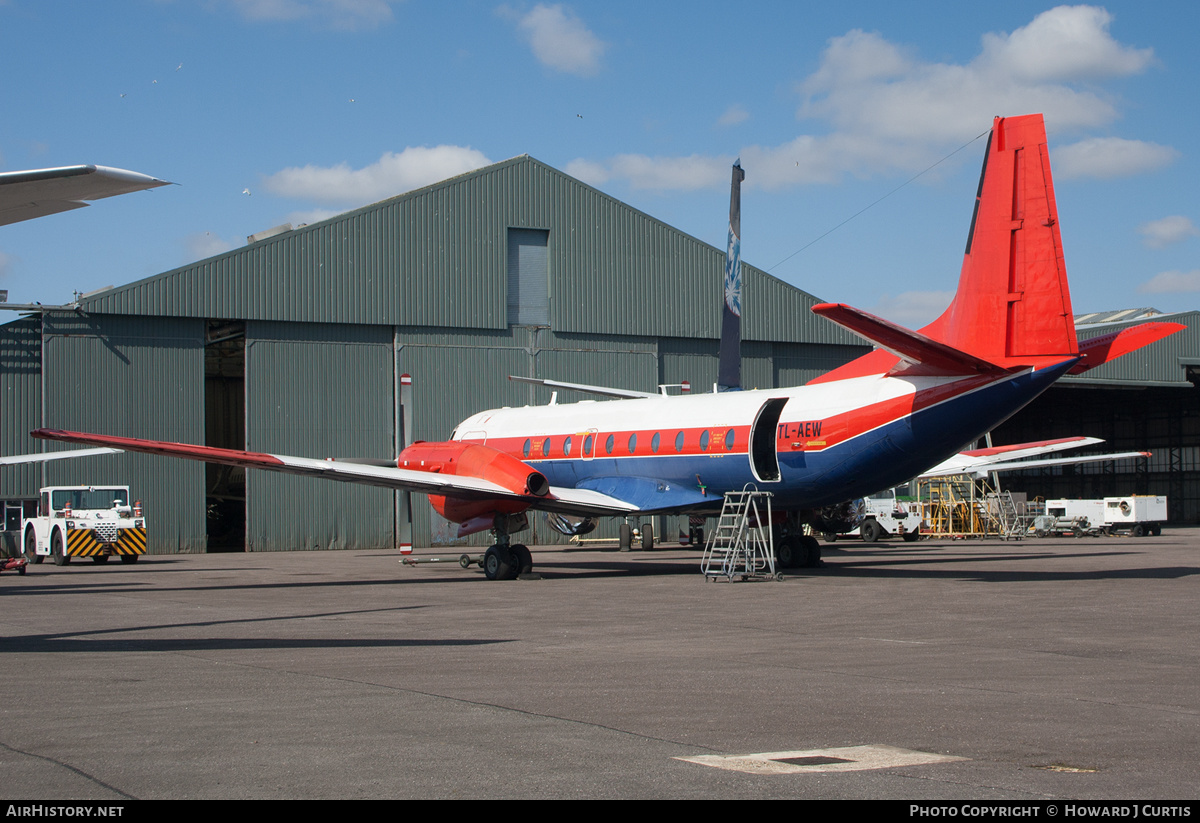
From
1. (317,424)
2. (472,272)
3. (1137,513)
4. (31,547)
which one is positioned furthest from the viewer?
(1137,513)

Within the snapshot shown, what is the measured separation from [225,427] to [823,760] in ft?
152

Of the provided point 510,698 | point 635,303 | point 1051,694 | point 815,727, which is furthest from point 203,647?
point 635,303

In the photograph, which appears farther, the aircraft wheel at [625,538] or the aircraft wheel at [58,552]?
the aircraft wheel at [625,538]

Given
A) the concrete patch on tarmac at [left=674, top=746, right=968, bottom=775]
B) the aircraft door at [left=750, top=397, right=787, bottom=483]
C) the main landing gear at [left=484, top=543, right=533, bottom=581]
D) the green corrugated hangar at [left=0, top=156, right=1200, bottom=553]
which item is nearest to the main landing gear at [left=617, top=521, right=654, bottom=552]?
A: the green corrugated hangar at [left=0, top=156, right=1200, bottom=553]

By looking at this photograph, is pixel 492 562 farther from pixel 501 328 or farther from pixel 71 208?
pixel 501 328

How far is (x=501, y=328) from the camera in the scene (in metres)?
37.9

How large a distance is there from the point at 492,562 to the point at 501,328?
18001mm

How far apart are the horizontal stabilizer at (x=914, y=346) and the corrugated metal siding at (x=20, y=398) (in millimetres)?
26924

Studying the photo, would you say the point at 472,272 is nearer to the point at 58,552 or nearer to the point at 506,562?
the point at 58,552

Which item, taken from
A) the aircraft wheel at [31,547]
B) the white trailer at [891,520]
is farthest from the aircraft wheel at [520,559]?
the white trailer at [891,520]

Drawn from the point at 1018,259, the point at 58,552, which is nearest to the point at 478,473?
the point at 1018,259

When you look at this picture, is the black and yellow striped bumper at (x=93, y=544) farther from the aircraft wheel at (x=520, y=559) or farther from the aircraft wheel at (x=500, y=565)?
the aircraft wheel at (x=520, y=559)

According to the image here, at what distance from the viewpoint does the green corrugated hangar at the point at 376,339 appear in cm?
3347

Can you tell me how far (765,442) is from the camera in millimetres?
19859
